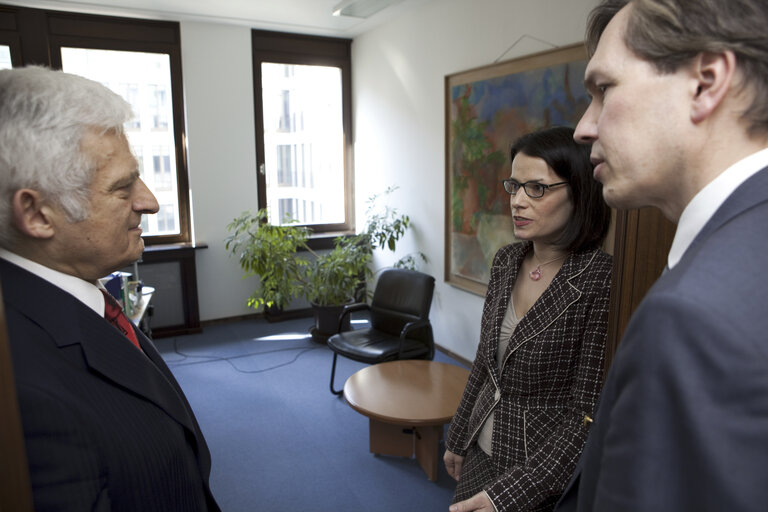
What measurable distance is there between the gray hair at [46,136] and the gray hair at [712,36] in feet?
2.93

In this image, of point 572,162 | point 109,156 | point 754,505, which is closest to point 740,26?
point 754,505

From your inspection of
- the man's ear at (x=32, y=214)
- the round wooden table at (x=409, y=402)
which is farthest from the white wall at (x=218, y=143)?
the man's ear at (x=32, y=214)

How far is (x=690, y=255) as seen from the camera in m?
0.54

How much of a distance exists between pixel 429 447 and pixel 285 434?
98 cm

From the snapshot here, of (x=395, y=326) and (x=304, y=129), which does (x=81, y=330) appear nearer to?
(x=395, y=326)

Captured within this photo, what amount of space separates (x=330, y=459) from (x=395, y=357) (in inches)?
31.9

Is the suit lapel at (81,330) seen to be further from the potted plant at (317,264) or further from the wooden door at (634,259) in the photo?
the potted plant at (317,264)

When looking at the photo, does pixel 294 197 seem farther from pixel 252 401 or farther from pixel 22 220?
pixel 22 220

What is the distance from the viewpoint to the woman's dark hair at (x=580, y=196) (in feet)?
4.46

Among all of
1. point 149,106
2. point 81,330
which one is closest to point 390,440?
point 81,330

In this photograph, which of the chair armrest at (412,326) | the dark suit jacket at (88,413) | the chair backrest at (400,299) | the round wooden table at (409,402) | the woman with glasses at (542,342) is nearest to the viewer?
the dark suit jacket at (88,413)

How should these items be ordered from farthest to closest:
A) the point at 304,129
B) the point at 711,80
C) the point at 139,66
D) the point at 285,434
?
1. the point at 304,129
2. the point at 139,66
3. the point at 285,434
4. the point at 711,80

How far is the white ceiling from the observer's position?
4211 mm

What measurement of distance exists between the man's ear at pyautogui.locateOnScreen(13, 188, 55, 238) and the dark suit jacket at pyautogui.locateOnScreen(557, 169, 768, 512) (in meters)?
0.92
